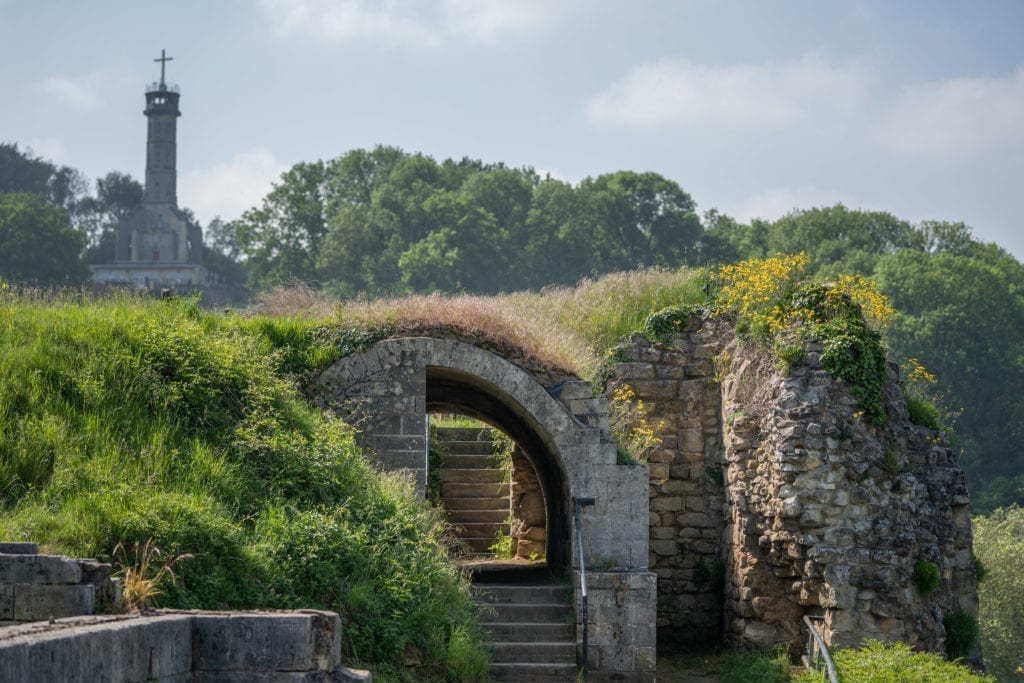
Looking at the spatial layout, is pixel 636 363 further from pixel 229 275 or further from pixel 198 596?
pixel 229 275

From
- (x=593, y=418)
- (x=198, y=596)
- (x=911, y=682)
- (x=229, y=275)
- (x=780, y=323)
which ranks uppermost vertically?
(x=229, y=275)

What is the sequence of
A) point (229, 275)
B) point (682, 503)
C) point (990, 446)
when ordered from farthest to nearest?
point (229, 275)
point (990, 446)
point (682, 503)

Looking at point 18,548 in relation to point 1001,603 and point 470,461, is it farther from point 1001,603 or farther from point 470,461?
point 1001,603

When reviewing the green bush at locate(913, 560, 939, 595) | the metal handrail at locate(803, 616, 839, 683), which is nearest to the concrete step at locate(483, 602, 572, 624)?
the metal handrail at locate(803, 616, 839, 683)

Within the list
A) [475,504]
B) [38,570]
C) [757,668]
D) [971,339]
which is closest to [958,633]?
[757,668]

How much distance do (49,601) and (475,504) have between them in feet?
47.1

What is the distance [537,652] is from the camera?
13.8m

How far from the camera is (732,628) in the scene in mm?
16297

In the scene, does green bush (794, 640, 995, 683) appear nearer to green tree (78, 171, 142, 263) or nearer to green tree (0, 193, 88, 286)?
green tree (0, 193, 88, 286)

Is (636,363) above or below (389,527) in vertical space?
above

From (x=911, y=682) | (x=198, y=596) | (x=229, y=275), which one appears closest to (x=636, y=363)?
(x=911, y=682)

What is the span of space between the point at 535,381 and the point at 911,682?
4.93 meters

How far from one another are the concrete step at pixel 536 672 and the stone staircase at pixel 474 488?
24.0ft

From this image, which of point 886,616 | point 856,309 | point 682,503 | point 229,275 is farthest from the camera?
point 229,275
